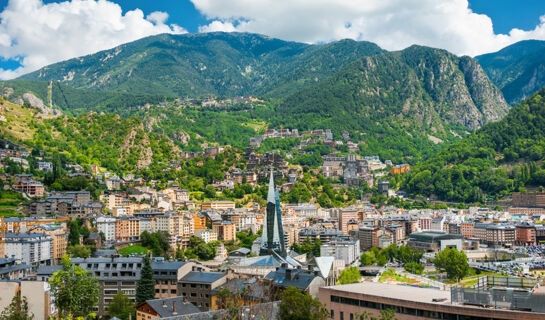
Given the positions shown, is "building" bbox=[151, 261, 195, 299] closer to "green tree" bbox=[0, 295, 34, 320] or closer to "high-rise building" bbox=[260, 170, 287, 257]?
"green tree" bbox=[0, 295, 34, 320]

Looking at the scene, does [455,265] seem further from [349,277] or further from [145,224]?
[145,224]

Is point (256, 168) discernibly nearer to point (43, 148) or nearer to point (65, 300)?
point (43, 148)

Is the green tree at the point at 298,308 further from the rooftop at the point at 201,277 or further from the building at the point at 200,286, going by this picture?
the rooftop at the point at 201,277

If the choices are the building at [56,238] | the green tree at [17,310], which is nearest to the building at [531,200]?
the building at [56,238]

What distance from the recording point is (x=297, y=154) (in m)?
194

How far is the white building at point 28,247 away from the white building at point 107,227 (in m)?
15.6

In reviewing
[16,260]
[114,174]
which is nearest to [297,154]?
[114,174]

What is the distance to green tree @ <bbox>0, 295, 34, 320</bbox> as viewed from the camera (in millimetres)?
39716

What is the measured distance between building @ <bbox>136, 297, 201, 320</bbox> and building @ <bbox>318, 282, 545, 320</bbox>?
11.3m

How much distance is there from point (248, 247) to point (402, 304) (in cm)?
7042

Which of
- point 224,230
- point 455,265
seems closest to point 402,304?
point 455,265

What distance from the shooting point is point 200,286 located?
184ft

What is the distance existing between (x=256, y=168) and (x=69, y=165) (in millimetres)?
47809

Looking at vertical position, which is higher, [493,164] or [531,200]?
[493,164]
